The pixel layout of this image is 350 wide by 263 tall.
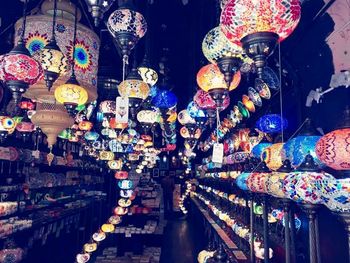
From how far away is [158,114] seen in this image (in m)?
4.66

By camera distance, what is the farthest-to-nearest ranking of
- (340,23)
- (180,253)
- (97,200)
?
(97,200), (180,253), (340,23)

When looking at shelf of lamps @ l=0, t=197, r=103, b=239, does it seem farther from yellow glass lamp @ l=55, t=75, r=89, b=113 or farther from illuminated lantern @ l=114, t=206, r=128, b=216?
yellow glass lamp @ l=55, t=75, r=89, b=113

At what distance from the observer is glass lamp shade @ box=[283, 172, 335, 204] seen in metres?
1.51

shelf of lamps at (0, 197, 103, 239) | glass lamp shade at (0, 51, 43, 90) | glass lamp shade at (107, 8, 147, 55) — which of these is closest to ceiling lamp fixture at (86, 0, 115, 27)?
glass lamp shade at (107, 8, 147, 55)

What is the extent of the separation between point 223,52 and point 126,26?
0.88 meters

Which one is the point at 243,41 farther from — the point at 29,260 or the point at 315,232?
the point at 29,260

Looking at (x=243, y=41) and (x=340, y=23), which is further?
(x=340, y=23)

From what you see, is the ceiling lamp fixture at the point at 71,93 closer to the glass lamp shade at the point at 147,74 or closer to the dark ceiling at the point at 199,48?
the glass lamp shade at the point at 147,74

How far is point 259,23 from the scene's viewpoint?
1.30 m

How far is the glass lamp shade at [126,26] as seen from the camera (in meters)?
2.37

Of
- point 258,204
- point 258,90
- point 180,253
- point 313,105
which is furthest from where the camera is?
point 180,253

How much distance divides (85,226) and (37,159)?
548 centimetres

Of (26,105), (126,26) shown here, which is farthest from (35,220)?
(126,26)

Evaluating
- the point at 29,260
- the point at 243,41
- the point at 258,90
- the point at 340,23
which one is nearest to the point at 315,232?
the point at 243,41
